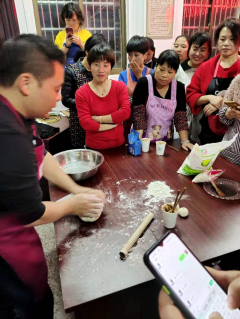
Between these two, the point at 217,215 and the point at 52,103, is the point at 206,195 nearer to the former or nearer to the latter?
the point at 217,215

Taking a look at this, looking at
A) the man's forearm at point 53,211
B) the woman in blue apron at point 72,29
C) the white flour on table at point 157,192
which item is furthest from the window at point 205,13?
the man's forearm at point 53,211

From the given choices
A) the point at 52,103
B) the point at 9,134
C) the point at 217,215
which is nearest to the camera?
the point at 9,134

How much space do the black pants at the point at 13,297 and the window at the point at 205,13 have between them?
4.89 metres

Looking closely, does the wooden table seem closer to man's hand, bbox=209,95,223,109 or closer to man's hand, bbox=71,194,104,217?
man's hand, bbox=71,194,104,217

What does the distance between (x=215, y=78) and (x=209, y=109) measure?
32cm

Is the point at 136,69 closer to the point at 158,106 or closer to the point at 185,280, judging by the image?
the point at 158,106

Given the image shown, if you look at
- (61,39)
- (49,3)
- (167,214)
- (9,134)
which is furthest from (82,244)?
(49,3)

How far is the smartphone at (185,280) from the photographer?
0.64 m

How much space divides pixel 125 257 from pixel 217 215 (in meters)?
0.52

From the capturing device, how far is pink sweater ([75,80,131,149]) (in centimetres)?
177

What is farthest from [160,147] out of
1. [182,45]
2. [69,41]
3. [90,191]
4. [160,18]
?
[160,18]

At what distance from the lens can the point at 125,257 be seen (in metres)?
0.89

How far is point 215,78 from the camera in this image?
2.05 m

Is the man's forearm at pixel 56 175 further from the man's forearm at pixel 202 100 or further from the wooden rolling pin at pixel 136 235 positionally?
the man's forearm at pixel 202 100
